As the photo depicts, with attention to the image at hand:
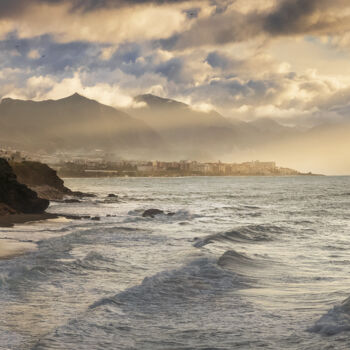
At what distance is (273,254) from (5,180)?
26.1 m

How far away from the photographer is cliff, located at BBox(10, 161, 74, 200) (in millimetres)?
65419

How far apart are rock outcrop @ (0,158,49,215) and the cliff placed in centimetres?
2416

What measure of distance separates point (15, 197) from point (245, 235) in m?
21.6

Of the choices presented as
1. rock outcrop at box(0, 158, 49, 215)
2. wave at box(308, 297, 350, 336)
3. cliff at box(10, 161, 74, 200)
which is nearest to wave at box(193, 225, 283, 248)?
wave at box(308, 297, 350, 336)

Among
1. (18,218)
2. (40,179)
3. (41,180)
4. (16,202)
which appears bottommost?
(18,218)

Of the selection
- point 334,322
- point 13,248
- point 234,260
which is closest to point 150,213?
point 13,248

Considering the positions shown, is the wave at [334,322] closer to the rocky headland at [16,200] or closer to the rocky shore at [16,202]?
the rocky shore at [16,202]

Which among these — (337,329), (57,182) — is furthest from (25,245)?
(57,182)

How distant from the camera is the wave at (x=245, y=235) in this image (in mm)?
23647

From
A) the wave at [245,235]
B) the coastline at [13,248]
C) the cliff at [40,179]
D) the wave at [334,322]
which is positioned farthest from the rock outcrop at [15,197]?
the wave at [334,322]

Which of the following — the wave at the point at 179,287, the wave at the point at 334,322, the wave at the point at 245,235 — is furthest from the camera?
the wave at the point at 245,235

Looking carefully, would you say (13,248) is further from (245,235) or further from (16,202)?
(16,202)

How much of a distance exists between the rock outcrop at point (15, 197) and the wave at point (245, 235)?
754 inches

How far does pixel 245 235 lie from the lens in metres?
26.3
